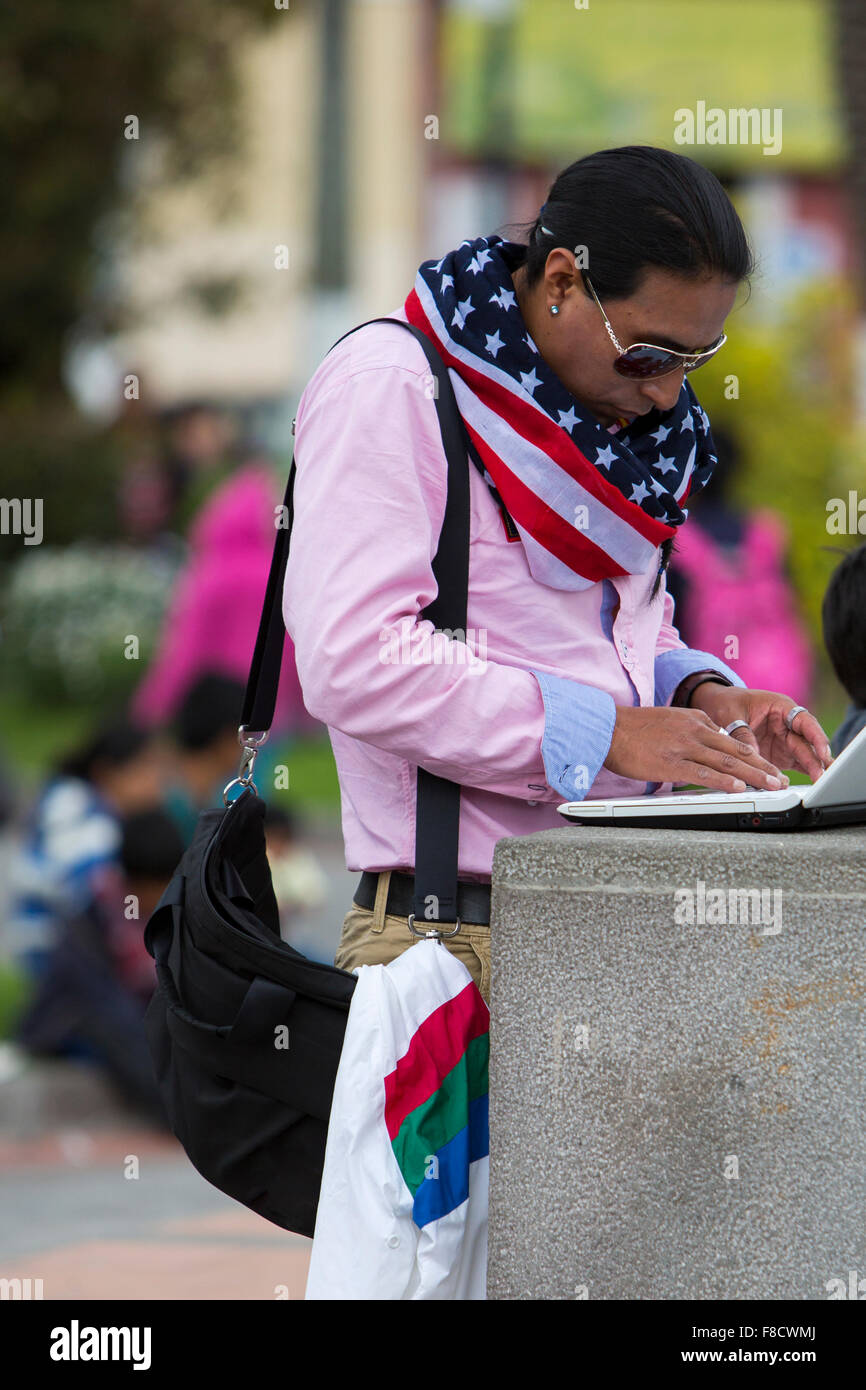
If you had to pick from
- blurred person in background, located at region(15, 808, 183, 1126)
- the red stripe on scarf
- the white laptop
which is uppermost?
the red stripe on scarf

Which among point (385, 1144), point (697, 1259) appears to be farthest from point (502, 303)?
point (697, 1259)

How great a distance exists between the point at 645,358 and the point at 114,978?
13.0 ft

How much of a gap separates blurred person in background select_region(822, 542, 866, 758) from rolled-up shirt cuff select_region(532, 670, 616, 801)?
3.67 ft

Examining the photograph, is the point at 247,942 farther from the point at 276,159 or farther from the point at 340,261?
the point at 276,159

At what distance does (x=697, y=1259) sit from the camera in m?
2.04

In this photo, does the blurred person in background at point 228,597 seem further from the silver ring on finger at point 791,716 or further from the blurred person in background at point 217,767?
the silver ring on finger at point 791,716

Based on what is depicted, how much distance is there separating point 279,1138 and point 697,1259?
1.63ft

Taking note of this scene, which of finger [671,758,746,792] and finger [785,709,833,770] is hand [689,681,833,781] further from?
finger [671,758,746,792]

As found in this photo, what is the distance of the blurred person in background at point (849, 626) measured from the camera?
124 inches

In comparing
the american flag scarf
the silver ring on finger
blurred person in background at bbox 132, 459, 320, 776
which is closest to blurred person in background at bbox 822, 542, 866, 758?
the silver ring on finger

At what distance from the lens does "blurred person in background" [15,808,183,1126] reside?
5547 millimetres

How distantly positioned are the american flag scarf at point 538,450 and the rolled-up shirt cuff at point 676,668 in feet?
1.04

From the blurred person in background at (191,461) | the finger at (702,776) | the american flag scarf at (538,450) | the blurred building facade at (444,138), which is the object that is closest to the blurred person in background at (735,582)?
the american flag scarf at (538,450)

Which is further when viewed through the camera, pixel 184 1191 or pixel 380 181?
pixel 380 181
